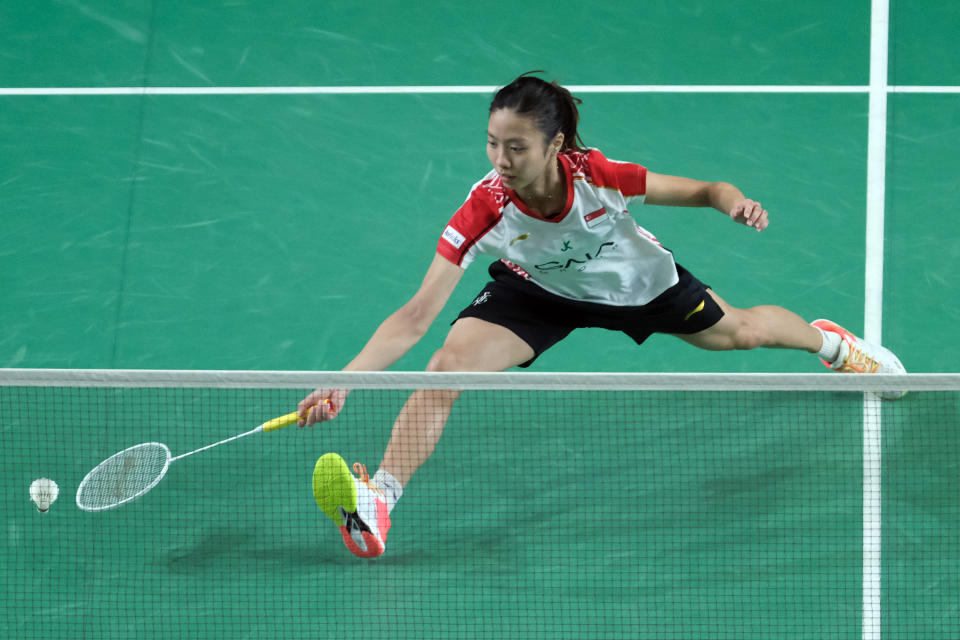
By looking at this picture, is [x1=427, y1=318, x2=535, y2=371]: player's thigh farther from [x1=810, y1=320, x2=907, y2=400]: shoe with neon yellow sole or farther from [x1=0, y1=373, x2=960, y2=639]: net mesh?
[x1=810, y1=320, x2=907, y2=400]: shoe with neon yellow sole

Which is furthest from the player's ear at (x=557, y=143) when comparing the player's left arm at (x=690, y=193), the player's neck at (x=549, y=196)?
the player's left arm at (x=690, y=193)

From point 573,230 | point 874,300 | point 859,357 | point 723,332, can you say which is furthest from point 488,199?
point 874,300

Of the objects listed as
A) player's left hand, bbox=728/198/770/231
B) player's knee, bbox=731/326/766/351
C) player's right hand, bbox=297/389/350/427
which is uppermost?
player's left hand, bbox=728/198/770/231

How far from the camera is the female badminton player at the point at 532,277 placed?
3004 millimetres

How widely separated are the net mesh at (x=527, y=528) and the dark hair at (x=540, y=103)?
0.83 meters

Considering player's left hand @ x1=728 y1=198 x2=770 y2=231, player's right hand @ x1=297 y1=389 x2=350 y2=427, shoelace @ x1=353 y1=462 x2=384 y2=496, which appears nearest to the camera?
player's right hand @ x1=297 y1=389 x2=350 y2=427

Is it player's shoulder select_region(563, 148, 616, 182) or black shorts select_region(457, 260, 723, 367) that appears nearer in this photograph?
player's shoulder select_region(563, 148, 616, 182)

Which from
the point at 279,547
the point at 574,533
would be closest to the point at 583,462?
the point at 574,533

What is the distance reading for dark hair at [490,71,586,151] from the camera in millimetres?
2955

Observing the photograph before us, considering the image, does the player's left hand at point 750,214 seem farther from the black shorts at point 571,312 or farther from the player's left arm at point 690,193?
the black shorts at point 571,312

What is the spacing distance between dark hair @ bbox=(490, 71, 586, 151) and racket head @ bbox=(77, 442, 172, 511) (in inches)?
66.9

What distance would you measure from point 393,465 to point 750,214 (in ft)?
4.34

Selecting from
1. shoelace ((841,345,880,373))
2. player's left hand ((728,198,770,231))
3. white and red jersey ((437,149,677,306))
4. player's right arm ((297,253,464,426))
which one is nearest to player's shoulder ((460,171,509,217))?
white and red jersey ((437,149,677,306))

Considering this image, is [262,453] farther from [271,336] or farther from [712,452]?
[712,452]
